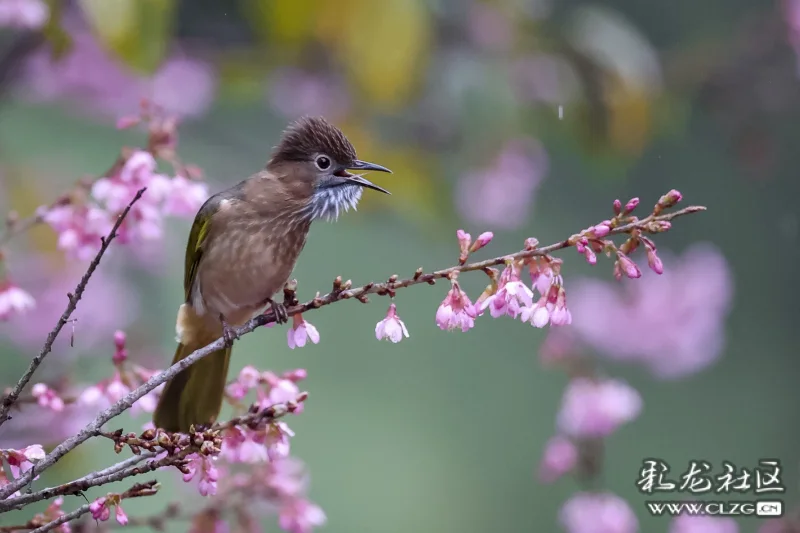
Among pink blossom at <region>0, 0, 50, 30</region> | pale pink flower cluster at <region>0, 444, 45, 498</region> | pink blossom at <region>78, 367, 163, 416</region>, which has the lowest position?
pale pink flower cluster at <region>0, 444, 45, 498</region>

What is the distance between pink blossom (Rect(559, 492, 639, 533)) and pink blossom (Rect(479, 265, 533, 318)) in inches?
35.4

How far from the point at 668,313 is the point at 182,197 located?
41.5 inches

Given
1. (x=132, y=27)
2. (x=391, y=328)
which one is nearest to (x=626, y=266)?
(x=391, y=328)

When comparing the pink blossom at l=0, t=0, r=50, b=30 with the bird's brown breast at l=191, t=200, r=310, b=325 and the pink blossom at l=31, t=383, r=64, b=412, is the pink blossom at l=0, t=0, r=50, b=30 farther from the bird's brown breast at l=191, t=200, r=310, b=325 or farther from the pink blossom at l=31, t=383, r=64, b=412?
the pink blossom at l=31, t=383, r=64, b=412

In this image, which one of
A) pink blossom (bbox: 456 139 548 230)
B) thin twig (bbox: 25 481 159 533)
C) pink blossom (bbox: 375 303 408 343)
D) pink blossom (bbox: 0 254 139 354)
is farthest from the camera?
pink blossom (bbox: 456 139 548 230)

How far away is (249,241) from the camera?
2.46ft

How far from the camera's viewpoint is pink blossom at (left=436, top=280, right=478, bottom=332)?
1.78ft

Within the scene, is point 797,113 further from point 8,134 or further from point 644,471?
point 8,134

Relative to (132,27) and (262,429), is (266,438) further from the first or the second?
(132,27)

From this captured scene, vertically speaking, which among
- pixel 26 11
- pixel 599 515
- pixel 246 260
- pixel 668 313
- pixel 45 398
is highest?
pixel 668 313

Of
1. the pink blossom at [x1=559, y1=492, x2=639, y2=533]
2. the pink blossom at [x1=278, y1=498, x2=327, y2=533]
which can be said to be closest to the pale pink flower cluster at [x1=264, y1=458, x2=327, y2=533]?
the pink blossom at [x1=278, y1=498, x2=327, y2=533]

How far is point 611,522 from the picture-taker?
134 cm

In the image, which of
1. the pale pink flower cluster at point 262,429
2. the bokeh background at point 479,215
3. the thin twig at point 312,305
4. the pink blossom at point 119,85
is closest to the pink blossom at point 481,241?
the thin twig at point 312,305

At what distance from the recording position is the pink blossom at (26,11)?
3.05ft
